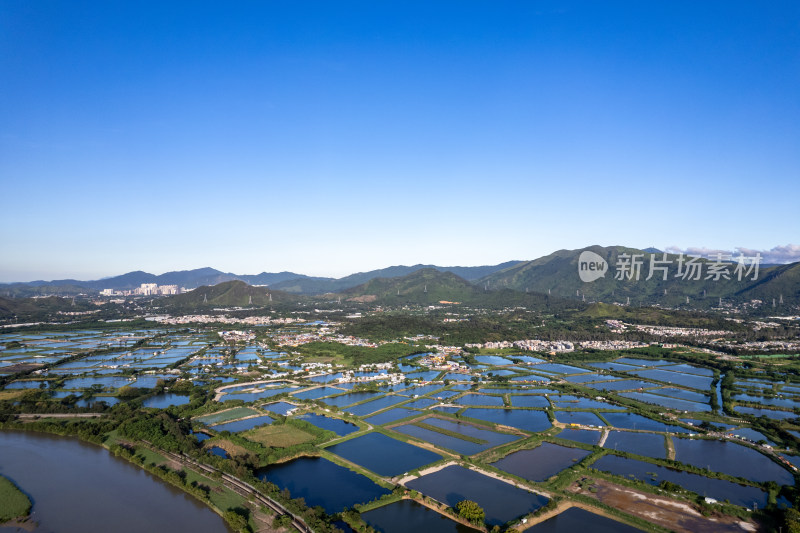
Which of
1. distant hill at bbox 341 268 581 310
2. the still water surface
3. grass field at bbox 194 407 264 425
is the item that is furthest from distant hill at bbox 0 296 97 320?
the still water surface

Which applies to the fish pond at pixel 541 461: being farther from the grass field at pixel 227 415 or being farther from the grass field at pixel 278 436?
the grass field at pixel 227 415

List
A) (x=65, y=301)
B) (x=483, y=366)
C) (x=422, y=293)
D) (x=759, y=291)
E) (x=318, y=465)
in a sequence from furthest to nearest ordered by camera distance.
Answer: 1. (x=422, y=293)
2. (x=65, y=301)
3. (x=759, y=291)
4. (x=483, y=366)
5. (x=318, y=465)

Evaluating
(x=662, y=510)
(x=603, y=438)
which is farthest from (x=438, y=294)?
(x=662, y=510)

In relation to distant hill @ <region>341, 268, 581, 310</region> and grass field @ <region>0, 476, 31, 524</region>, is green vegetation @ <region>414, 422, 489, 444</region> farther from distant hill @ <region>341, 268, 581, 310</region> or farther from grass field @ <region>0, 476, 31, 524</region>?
distant hill @ <region>341, 268, 581, 310</region>

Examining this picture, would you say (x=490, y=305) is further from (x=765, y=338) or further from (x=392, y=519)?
(x=392, y=519)

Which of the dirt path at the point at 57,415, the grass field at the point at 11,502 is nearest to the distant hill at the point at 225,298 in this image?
the dirt path at the point at 57,415

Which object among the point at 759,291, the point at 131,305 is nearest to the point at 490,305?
the point at 759,291
